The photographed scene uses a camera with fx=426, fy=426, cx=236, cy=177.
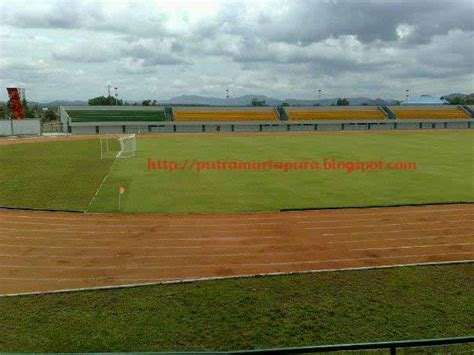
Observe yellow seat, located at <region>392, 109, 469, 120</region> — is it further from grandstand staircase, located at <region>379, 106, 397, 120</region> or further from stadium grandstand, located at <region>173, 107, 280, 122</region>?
stadium grandstand, located at <region>173, 107, 280, 122</region>

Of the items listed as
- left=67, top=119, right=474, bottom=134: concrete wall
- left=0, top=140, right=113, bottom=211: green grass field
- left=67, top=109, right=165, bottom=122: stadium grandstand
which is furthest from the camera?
left=67, top=109, right=165, bottom=122: stadium grandstand

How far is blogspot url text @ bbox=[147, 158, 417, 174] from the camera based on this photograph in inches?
1196

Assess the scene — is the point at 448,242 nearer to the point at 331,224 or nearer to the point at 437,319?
the point at 331,224

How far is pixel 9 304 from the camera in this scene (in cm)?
1013

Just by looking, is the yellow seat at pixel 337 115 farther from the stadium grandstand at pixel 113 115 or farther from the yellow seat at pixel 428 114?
the stadium grandstand at pixel 113 115

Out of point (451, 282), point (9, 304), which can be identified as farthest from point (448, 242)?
point (9, 304)

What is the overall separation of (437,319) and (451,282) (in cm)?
250

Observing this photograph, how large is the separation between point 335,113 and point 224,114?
22.1 metres

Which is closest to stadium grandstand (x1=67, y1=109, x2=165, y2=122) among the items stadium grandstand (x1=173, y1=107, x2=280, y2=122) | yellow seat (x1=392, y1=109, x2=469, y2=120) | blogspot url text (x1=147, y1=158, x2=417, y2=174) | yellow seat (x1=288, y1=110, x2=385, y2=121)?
stadium grandstand (x1=173, y1=107, x2=280, y2=122)

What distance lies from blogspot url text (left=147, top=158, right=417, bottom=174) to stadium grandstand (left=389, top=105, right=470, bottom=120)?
180 ft

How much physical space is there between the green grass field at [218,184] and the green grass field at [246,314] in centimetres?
824

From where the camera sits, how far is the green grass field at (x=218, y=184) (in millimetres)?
20156

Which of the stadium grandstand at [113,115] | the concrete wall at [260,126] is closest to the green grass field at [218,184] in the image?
the concrete wall at [260,126]

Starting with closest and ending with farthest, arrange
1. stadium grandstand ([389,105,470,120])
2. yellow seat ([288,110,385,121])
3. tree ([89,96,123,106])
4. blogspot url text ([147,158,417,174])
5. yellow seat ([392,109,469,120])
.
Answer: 1. blogspot url text ([147,158,417,174])
2. yellow seat ([288,110,385,121])
3. yellow seat ([392,109,469,120])
4. stadium grandstand ([389,105,470,120])
5. tree ([89,96,123,106])
